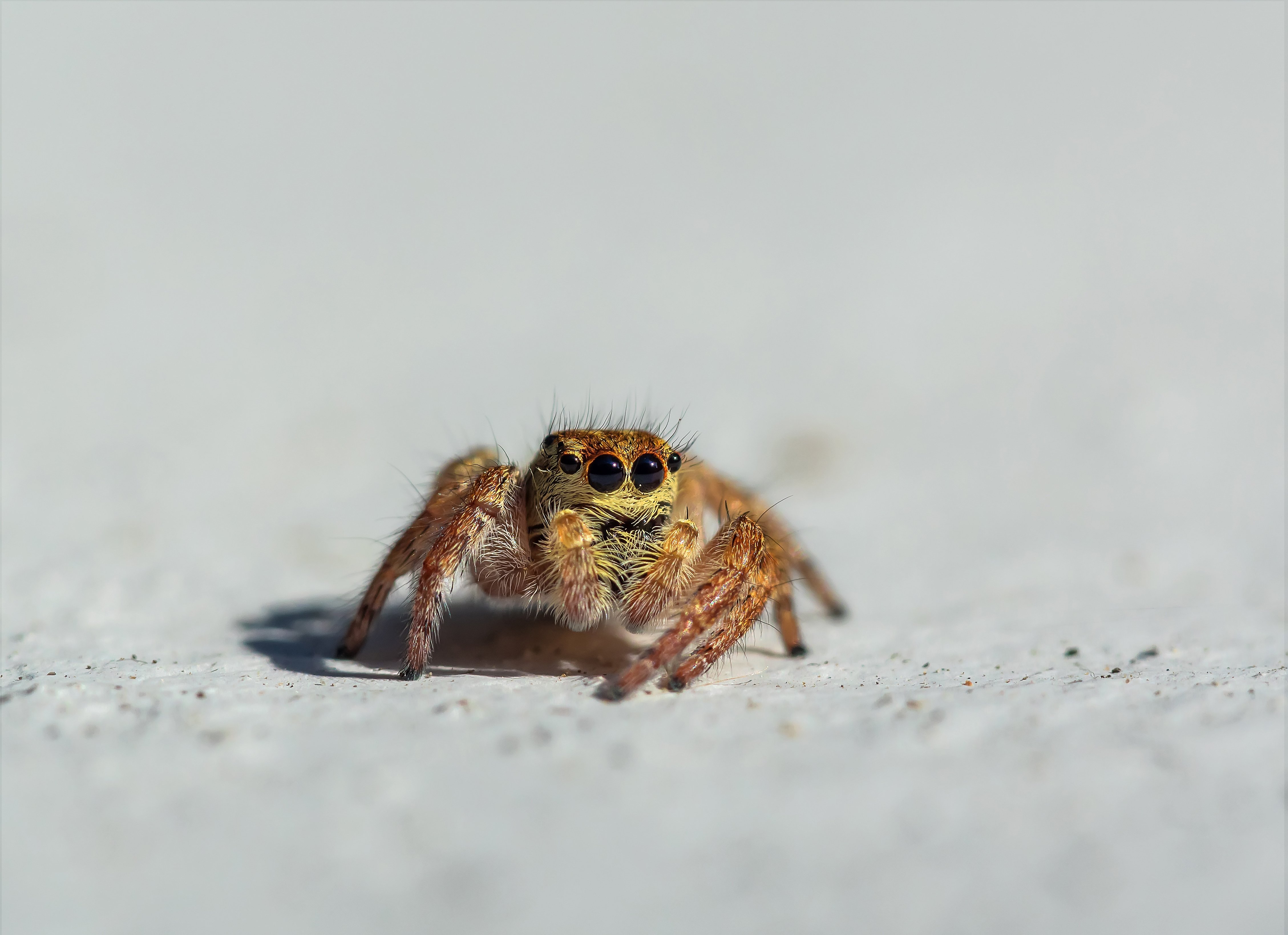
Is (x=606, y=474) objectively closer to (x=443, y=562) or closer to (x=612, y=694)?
(x=443, y=562)

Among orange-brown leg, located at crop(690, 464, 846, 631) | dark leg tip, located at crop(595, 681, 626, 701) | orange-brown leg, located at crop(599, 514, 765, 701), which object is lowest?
dark leg tip, located at crop(595, 681, 626, 701)

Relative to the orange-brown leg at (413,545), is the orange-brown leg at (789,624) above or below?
below

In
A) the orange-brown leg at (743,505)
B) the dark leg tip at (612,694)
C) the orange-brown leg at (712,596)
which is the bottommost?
the dark leg tip at (612,694)

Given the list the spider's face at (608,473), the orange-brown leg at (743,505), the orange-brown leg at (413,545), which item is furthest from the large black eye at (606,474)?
the orange-brown leg at (743,505)

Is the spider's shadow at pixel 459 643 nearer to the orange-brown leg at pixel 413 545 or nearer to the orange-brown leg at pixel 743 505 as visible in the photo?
the orange-brown leg at pixel 413 545

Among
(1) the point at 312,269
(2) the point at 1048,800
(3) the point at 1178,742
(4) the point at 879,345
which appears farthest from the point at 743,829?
(1) the point at 312,269

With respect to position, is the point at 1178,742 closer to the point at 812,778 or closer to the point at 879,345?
the point at 812,778

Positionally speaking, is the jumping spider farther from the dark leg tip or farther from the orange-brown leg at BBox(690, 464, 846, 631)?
the orange-brown leg at BBox(690, 464, 846, 631)

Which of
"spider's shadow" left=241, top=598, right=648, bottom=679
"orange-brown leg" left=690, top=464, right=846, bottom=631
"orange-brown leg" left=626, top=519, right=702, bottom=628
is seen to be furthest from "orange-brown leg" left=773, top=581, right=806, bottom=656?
"orange-brown leg" left=626, top=519, right=702, bottom=628
